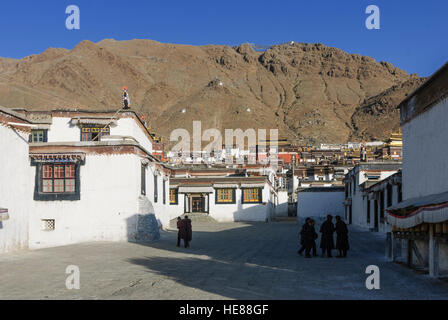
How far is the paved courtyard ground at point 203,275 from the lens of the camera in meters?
9.39

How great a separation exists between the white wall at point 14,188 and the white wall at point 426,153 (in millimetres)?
13177

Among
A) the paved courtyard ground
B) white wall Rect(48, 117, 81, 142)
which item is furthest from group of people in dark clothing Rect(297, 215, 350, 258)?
white wall Rect(48, 117, 81, 142)

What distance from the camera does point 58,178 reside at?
70.0 ft

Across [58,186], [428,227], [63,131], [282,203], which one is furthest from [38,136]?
[282,203]

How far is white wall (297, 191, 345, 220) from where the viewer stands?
157 ft

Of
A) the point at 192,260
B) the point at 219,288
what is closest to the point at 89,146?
the point at 192,260

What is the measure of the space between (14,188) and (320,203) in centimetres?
3551

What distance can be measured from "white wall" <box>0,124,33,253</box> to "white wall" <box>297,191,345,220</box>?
109 ft

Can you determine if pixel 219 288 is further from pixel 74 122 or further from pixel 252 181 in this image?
pixel 252 181

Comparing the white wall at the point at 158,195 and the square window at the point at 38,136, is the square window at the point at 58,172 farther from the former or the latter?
the square window at the point at 38,136

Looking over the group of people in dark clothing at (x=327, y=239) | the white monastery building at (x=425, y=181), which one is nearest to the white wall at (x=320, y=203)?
the group of people in dark clothing at (x=327, y=239)

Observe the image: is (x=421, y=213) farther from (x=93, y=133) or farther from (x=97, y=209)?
(x=93, y=133)
